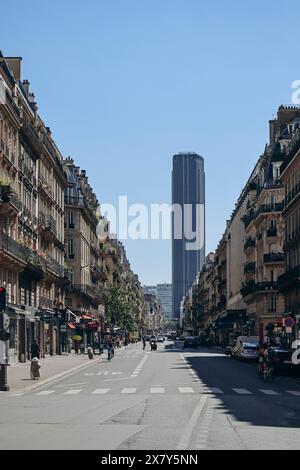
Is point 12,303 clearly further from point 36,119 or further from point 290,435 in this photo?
point 290,435

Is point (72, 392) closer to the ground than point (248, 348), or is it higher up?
closer to the ground

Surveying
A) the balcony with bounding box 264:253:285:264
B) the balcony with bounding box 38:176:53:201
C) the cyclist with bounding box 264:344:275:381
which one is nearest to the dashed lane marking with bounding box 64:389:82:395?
the cyclist with bounding box 264:344:275:381

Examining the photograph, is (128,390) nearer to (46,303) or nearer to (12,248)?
(12,248)

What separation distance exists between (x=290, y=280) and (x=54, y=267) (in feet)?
64.9

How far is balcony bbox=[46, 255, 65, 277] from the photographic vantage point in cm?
7559

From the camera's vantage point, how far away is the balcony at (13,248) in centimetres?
5256

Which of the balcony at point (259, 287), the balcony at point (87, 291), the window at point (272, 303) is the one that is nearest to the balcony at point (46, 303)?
the balcony at point (87, 291)

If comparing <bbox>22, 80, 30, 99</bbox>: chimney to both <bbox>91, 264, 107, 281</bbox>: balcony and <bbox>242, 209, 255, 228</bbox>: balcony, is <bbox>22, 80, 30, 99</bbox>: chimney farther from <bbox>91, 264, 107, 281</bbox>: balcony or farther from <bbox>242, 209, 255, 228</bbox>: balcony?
<bbox>91, 264, 107, 281</bbox>: balcony

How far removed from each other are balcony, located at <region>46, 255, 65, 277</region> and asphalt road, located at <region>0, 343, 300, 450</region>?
36920 millimetres

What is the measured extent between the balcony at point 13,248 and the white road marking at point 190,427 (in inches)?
1086

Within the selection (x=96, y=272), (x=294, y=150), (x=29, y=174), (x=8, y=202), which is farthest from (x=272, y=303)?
(x=8, y=202)

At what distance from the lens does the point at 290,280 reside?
75.6 meters
